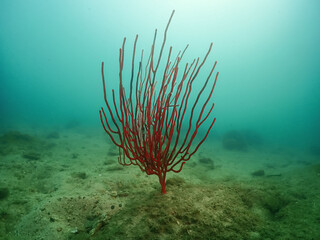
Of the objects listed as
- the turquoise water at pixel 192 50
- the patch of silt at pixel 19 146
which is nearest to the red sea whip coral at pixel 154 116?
the patch of silt at pixel 19 146

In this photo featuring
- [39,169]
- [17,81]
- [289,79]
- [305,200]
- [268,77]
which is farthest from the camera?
[17,81]

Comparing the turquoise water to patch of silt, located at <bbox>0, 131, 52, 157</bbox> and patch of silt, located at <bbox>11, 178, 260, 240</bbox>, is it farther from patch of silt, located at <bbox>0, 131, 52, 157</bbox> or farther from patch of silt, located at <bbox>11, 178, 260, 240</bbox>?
patch of silt, located at <bbox>11, 178, 260, 240</bbox>

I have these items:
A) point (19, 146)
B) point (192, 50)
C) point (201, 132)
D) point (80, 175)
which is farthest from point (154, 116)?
point (192, 50)

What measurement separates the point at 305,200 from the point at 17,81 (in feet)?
467

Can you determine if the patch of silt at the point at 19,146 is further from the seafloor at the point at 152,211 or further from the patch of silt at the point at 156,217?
the patch of silt at the point at 156,217

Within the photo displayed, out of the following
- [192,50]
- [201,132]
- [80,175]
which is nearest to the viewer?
[80,175]

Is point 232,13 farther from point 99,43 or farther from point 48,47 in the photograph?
point 48,47

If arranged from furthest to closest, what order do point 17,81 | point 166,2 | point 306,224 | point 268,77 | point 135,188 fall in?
point 17,81, point 268,77, point 166,2, point 135,188, point 306,224

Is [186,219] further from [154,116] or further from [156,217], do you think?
[154,116]

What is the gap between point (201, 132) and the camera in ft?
65.8

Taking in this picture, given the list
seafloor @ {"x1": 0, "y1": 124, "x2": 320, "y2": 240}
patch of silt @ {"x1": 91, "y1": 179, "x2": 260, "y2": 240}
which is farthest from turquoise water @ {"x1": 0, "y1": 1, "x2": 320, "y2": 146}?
patch of silt @ {"x1": 91, "y1": 179, "x2": 260, "y2": 240}

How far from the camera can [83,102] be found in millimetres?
109125

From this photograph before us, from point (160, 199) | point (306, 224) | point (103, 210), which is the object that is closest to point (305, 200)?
point (306, 224)

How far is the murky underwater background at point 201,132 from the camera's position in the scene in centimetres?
216
